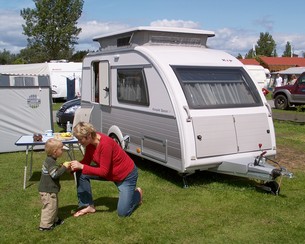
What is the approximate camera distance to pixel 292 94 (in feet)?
62.1

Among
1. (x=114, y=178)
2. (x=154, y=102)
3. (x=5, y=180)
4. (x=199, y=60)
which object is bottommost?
(x=5, y=180)

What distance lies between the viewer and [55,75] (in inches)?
953

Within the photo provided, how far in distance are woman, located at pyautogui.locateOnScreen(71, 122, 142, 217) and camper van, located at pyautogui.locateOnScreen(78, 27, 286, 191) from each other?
3.85 ft

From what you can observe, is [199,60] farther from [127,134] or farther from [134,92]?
[127,134]

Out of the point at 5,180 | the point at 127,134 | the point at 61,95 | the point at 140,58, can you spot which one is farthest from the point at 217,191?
the point at 61,95

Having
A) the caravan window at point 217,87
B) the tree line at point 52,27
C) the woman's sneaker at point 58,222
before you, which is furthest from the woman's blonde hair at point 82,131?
the tree line at point 52,27

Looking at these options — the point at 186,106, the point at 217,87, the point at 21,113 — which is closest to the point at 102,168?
the point at 186,106

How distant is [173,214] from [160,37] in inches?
143

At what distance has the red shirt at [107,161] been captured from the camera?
5014 millimetres

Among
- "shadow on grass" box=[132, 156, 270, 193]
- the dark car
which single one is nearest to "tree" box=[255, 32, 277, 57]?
the dark car

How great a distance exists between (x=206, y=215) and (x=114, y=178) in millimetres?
1312

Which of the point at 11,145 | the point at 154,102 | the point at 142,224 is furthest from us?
the point at 11,145

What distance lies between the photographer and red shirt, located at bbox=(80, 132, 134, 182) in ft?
16.5

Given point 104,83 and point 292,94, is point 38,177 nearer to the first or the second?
point 104,83
